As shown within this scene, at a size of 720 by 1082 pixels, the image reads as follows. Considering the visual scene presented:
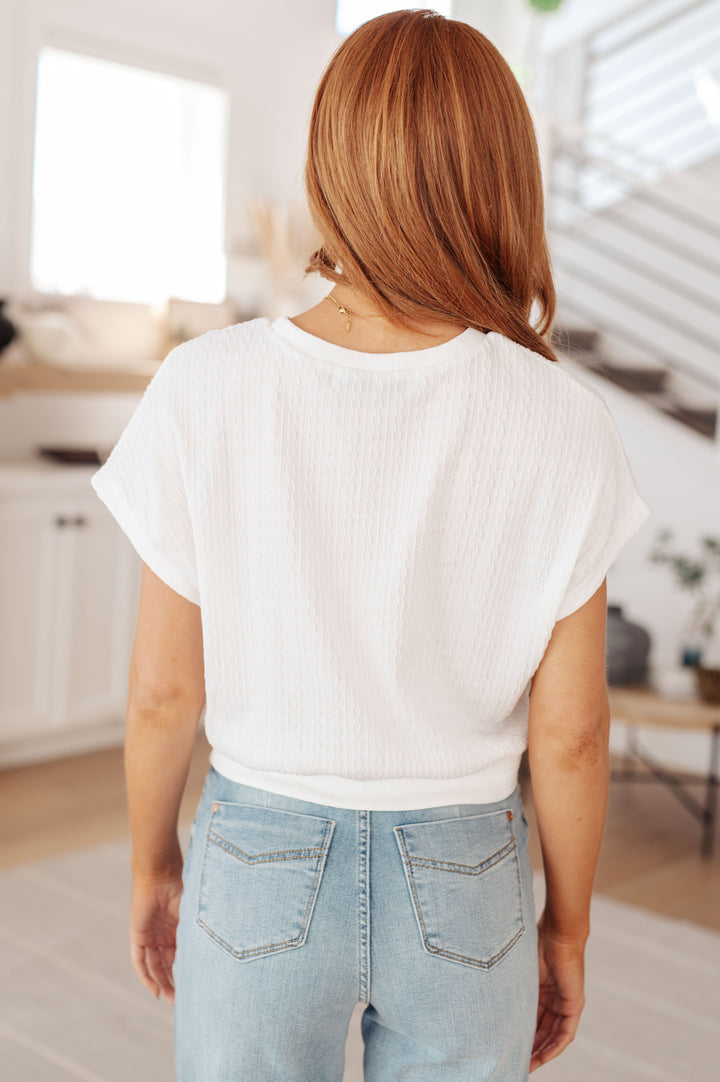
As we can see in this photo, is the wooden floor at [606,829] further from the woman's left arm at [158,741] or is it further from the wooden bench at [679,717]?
the woman's left arm at [158,741]

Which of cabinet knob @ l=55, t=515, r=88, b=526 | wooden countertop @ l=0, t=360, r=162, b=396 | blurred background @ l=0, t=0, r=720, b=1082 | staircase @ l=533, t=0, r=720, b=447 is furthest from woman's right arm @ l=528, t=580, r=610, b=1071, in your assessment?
staircase @ l=533, t=0, r=720, b=447

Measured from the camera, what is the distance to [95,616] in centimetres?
410

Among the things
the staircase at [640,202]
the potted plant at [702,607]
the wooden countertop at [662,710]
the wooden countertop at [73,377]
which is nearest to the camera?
the wooden countertop at [662,710]

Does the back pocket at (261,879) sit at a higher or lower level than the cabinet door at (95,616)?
higher

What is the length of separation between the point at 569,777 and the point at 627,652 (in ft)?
8.87

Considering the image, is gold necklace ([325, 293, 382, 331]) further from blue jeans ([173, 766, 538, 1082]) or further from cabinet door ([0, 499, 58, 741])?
cabinet door ([0, 499, 58, 741])

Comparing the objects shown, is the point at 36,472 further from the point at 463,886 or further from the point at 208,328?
the point at 463,886

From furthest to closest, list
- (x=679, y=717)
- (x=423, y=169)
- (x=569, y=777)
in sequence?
(x=679, y=717), (x=569, y=777), (x=423, y=169)

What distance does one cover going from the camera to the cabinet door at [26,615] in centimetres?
381

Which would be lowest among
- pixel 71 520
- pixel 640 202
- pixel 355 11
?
pixel 71 520

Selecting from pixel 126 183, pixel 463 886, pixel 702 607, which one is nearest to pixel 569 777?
pixel 463 886

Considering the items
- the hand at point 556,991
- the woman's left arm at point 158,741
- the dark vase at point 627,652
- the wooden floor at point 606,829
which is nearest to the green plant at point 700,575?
the dark vase at point 627,652

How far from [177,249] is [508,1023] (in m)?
4.51

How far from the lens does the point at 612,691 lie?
356 cm
